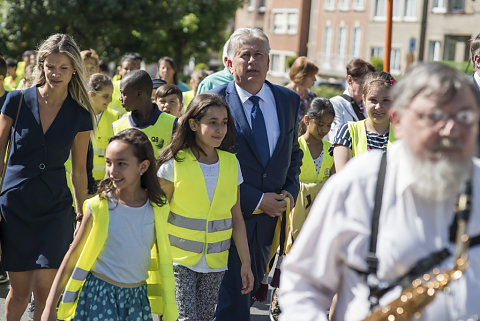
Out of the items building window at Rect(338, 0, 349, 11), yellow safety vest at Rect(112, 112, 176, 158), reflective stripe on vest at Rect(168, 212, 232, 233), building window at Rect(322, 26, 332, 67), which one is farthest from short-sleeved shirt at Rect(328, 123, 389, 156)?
building window at Rect(322, 26, 332, 67)

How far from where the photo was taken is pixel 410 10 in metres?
49.2

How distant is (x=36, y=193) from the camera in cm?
514

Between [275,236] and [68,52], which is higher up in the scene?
[68,52]

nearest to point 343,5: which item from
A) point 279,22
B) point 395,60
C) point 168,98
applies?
point 395,60

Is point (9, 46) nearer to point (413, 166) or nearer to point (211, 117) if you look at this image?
point (211, 117)

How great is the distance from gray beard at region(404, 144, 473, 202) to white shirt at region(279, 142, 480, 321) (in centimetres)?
4

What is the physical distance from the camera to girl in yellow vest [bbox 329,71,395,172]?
537 centimetres

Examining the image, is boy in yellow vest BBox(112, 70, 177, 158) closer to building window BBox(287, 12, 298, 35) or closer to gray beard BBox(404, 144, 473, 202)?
gray beard BBox(404, 144, 473, 202)

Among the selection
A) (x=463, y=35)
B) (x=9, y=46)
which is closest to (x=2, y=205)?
(x=9, y=46)

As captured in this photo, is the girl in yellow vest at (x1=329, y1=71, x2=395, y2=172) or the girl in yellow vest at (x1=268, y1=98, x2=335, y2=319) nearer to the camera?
the girl in yellow vest at (x1=329, y1=71, x2=395, y2=172)

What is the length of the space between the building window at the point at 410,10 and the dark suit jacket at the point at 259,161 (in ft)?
149

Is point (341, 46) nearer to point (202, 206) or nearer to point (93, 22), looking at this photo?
point (93, 22)

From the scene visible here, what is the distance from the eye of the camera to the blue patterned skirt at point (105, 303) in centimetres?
429

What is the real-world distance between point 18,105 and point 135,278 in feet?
5.00
